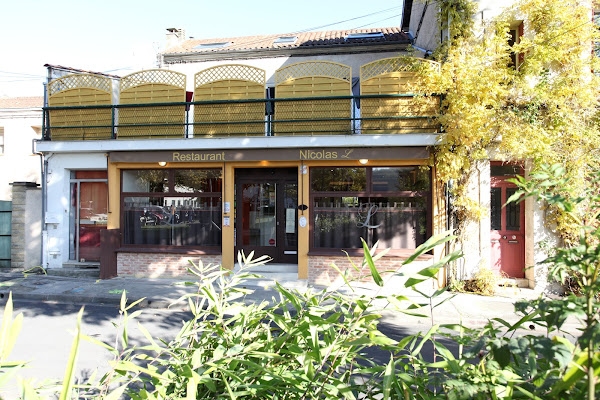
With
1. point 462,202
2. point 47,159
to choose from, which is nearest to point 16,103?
point 47,159

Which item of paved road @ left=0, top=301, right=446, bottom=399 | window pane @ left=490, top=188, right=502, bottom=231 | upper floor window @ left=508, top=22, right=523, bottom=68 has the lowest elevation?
paved road @ left=0, top=301, right=446, bottom=399

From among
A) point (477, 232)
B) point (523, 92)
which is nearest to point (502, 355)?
point (477, 232)

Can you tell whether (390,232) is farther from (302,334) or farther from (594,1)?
(302,334)

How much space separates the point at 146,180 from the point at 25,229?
3864mm

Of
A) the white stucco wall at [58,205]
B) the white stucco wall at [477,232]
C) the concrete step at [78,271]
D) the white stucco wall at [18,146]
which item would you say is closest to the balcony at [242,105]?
the white stucco wall at [58,205]

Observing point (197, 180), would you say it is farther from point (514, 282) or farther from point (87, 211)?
point (514, 282)

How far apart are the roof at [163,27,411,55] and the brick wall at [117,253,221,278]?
7.58m

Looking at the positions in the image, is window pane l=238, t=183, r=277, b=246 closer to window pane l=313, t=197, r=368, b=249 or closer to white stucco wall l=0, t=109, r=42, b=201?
window pane l=313, t=197, r=368, b=249

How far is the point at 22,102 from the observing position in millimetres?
20438

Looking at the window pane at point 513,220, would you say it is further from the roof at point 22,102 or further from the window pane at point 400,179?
the roof at point 22,102

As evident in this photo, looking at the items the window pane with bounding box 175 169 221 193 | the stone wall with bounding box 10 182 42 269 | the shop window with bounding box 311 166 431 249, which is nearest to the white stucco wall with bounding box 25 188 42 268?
the stone wall with bounding box 10 182 42 269

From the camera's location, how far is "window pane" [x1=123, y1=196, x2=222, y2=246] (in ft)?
34.0

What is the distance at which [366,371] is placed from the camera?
1.48m

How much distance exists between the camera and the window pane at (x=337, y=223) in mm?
9703
